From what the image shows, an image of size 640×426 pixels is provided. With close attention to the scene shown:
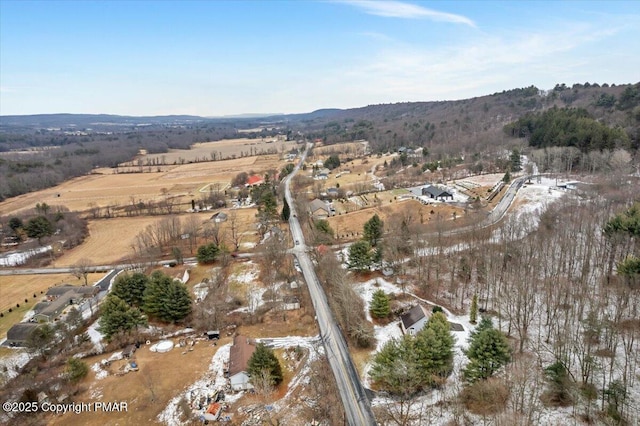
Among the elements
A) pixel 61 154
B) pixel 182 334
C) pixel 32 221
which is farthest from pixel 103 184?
pixel 182 334

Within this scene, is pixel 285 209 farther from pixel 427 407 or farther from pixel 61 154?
pixel 61 154

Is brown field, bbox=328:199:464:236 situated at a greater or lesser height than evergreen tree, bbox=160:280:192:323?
greater

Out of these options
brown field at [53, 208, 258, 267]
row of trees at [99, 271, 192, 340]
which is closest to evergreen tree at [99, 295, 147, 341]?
row of trees at [99, 271, 192, 340]

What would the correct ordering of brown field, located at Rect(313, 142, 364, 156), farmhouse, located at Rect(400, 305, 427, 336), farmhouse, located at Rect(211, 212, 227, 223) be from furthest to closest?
brown field, located at Rect(313, 142, 364, 156) → farmhouse, located at Rect(211, 212, 227, 223) → farmhouse, located at Rect(400, 305, 427, 336)

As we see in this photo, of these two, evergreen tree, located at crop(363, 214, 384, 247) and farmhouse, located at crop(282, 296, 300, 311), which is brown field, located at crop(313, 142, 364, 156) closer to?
evergreen tree, located at crop(363, 214, 384, 247)

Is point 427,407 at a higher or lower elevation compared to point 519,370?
lower

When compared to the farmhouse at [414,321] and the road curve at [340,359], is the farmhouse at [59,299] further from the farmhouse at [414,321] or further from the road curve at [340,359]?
the farmhouse at [414,321]

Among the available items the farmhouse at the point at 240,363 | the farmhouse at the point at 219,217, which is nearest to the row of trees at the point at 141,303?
the farmhouse at the point at 240,363
